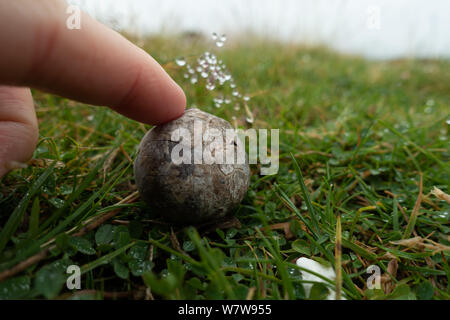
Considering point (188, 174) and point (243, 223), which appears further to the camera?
point (243, 223)

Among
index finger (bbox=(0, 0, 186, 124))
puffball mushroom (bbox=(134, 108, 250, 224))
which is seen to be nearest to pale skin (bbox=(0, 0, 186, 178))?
index finger (bbox=(0, 0, 186, 124))

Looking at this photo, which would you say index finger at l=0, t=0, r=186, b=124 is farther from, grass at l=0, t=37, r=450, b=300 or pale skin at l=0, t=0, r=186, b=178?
grass at l=0, t=37, r=450, b=300

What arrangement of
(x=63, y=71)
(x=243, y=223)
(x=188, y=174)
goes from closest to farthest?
(x=63, y=71) → (x=188, y=174) → (x=243, y=223)

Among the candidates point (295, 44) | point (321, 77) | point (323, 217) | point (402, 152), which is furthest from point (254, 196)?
point (295, 44)

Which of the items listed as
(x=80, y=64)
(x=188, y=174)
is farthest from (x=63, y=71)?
(x=188, y=174)

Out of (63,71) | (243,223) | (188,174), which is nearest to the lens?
(63,71)

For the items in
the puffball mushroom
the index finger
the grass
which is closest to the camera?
the index finger

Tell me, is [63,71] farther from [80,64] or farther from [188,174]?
[188,174]
